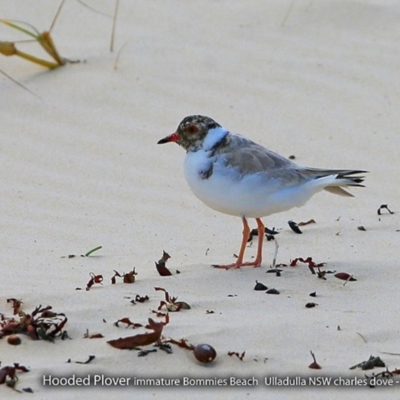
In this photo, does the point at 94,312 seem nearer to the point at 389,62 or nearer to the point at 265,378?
the point at 265,378

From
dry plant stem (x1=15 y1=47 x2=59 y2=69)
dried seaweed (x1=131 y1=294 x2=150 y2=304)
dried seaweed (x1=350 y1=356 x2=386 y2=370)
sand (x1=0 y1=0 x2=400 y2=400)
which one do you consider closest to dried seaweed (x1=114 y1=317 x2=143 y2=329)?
sand (x1=0 y1=0 x2=400 y2=400)

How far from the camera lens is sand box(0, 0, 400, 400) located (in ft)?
13.9

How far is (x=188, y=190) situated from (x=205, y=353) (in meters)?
3.43

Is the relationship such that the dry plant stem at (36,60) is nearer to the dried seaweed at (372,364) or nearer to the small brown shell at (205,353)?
the small brown shell at (205,353)

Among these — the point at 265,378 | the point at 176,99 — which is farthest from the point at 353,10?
the point at 265,378

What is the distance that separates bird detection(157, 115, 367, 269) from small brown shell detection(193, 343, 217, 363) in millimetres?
1513

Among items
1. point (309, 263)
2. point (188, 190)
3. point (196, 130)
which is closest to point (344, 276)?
point (309, 263)

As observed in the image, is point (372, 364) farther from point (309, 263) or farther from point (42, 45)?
point (42, 45)

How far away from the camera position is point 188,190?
7410mm

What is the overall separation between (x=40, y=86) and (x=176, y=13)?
6.56 ft

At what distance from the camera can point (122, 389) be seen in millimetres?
3896

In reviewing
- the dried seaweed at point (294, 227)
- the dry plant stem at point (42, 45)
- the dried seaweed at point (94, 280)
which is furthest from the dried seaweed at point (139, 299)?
the dry plant stem at point (42, 45)

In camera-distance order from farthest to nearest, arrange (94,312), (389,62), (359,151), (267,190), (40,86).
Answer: (389,62) < (40,86) < (359,151) < (267,190) < (94,312)

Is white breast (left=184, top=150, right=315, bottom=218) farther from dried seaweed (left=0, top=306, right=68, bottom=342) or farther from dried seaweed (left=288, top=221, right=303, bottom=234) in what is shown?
dried seaweed (left=0, top=306, right=68, bottom=342)
